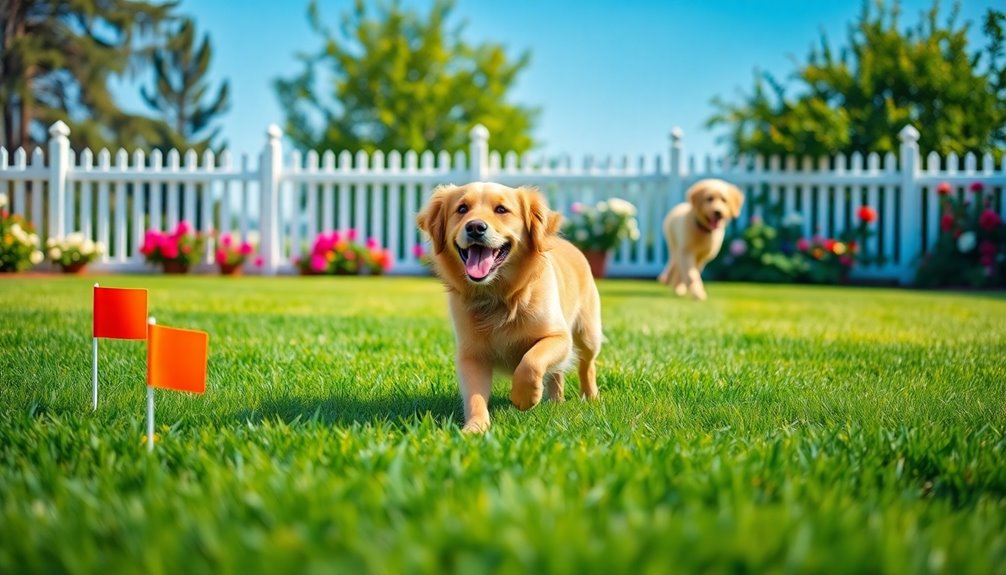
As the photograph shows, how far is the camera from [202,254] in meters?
13.5

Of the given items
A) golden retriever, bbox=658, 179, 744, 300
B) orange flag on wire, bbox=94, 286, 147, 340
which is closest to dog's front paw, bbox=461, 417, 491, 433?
orange flag on wire, bbox=94, 286, 147, 340

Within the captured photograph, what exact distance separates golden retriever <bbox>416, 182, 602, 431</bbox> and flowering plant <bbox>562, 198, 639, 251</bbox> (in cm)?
994

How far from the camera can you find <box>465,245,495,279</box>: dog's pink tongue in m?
3.07

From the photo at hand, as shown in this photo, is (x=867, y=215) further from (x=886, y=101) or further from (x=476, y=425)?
(x=476, y=425)

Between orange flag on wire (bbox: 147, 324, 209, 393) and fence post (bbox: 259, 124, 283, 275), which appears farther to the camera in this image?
fence post (bbox: 259, 124, 283, 275)

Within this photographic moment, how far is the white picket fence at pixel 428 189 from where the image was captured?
13492mm

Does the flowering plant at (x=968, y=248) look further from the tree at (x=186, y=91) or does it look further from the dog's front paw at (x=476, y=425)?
the tree at (x=186, y=91)

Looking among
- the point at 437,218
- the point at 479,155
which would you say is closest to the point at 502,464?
the point at 437,218

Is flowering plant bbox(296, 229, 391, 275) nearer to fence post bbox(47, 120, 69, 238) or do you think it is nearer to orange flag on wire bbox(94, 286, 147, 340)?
fence post bbox(47, 120, 69, 238)

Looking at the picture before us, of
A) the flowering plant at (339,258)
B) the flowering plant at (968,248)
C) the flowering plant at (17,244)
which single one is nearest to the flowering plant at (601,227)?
the flowering plant at (339,258)

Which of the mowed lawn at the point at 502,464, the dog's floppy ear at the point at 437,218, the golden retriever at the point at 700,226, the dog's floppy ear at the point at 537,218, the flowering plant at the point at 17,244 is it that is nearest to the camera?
the mowed lawn at the point at 502,464

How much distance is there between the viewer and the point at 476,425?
2701 millimetres

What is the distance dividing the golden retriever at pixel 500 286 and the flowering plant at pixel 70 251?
11091mm

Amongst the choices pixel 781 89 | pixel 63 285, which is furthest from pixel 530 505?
pixel 781 89
